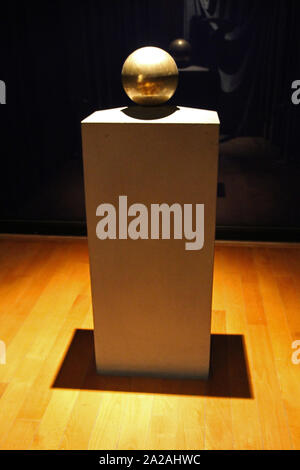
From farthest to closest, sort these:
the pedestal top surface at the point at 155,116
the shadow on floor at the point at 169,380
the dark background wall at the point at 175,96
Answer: the dark background wall at the point at 175,96, the shadow on floor at the point at 169,380, the pedestal top surface at the point at 155,116

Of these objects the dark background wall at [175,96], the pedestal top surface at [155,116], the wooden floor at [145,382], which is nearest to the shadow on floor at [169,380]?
the wooden floor at [145,382]

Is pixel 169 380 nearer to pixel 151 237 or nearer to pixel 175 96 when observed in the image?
pixel 151 237

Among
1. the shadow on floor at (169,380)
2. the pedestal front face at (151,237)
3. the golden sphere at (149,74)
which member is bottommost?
Result: the shadow on floor at (169,380)

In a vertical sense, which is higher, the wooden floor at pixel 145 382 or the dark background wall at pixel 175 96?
the dark background wall at pixel 175 96

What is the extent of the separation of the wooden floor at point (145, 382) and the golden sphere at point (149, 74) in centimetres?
123

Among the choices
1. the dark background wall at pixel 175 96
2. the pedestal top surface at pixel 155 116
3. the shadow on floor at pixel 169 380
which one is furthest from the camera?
the dark background wall at pixel 175 96

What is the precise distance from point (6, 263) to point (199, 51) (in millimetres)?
1887

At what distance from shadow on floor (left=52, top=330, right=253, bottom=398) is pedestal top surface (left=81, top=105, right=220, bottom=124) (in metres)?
1.12

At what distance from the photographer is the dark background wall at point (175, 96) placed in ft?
10.5

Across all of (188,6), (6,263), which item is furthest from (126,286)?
(188,6)

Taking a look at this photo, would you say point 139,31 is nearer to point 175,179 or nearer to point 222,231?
point 222,231

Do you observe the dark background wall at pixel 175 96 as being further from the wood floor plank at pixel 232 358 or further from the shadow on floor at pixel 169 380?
the shadow on floor at pixel 169 380

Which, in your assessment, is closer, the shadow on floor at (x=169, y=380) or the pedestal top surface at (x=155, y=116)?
the pedestal top surface at (x=155, y=116)

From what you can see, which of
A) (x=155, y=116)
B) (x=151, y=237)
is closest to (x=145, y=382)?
(x=151, y=237)
